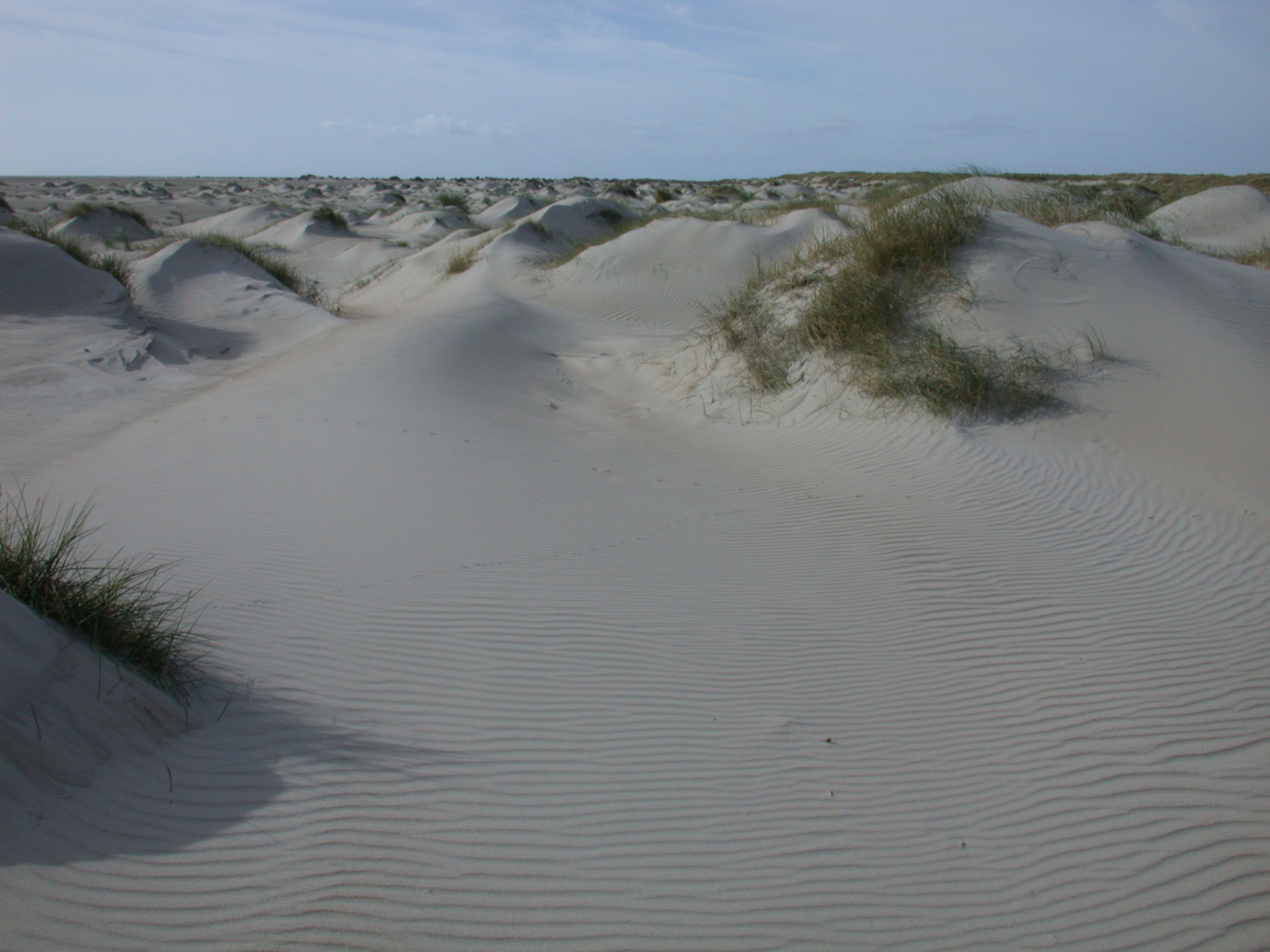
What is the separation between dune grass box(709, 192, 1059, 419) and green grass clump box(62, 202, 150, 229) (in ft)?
74.2

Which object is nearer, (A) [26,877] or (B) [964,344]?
(A) [26,877]

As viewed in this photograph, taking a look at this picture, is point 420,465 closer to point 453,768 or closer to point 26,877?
point 453,768

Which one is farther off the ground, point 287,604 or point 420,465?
point 420,465

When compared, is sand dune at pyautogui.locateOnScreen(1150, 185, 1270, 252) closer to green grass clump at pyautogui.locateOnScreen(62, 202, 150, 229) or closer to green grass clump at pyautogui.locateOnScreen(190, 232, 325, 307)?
green grass clump at pyautogui.locateOnScreen(190, 232, 325, 307)

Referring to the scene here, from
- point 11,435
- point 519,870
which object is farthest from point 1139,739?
point 11,435

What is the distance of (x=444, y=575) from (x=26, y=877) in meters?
2.64

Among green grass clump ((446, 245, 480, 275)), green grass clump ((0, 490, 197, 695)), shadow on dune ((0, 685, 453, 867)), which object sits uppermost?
green grass clump ((446, 245, 480, 275))

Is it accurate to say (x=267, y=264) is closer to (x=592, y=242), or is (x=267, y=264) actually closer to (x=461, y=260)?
(x=461, y=260)

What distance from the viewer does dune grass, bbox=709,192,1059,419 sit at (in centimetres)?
779

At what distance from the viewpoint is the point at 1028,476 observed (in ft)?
21.2

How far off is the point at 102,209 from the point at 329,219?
6.72m

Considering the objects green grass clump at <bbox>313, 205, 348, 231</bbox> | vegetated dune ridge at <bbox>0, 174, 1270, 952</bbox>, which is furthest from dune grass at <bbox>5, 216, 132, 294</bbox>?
green grass clump at <bbox>313, 205, 348, 231</bbox>

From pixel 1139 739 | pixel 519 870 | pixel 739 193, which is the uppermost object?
pixel 739 193

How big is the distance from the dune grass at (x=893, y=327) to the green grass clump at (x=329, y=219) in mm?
20456
